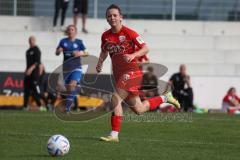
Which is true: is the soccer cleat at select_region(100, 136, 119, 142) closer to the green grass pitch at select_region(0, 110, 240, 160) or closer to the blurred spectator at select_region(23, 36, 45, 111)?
the green grass pitch at select_region(0, 110, 240, 160)

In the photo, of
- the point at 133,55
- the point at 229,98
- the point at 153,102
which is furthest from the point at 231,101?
the point at 133,55

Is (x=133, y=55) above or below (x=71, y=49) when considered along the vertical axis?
above

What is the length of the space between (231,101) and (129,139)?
1159 cm

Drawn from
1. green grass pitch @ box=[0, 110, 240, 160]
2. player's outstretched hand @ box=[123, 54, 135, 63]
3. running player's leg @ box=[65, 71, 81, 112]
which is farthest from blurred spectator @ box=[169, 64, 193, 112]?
player's outstretched hand @ box=[123, 54, 135, 63]

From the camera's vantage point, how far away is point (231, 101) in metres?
23.5

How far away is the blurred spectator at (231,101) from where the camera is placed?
923 inches

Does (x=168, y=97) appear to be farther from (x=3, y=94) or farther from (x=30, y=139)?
(x=3, y=94)

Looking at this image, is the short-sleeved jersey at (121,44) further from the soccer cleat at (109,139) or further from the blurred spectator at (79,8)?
the blurred spectator at (79,8)

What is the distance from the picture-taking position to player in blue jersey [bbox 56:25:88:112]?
18.7 m

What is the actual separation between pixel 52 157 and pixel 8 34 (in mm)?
17451

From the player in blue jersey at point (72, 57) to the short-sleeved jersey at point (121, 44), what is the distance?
620 centimetres

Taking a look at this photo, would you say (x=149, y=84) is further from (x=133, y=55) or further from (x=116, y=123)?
(x=133, y=55)

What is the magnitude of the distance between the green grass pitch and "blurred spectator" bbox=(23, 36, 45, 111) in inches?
174

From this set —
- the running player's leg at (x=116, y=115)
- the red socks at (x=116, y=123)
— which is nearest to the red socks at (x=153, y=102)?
the running player's leg at (x=116, y=115)
